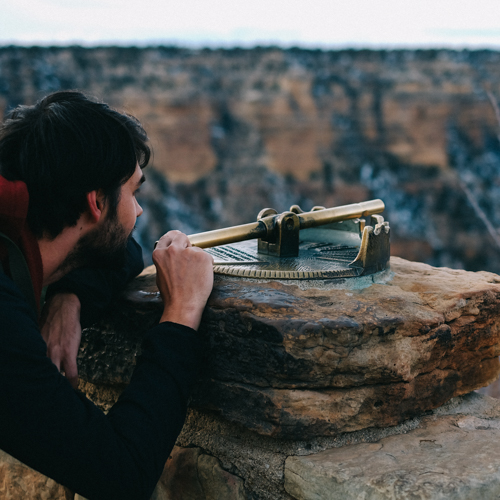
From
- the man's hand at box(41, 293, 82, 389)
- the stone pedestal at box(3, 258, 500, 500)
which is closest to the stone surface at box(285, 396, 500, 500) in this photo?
the stone pedestal at box(3, 258, 500, 500)

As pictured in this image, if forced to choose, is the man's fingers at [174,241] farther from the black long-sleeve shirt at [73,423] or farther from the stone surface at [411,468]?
the stone surface at [411,468]

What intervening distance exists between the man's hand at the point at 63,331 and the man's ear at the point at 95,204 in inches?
11.7

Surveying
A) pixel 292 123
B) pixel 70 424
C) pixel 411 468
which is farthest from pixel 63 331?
pixel 292 123

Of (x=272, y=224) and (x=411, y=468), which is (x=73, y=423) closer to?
(x=411, y=468)

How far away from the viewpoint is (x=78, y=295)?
1436 mm

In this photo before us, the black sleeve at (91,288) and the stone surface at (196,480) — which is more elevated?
the black sleeve at (91,288)

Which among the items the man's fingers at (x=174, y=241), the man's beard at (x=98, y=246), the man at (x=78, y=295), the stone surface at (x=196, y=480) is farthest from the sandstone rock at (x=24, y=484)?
the man's fingers at (x=174, y=241)

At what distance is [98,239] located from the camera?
127cm

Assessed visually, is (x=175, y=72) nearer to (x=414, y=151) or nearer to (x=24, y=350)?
(x=414, y=151)

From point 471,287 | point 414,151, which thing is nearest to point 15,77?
point 414,151

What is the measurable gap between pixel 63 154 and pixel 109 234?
228 mm

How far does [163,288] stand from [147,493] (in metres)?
0.46

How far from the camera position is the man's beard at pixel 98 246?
4.14 ft

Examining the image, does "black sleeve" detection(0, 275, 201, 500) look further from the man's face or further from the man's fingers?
the man's fingers
